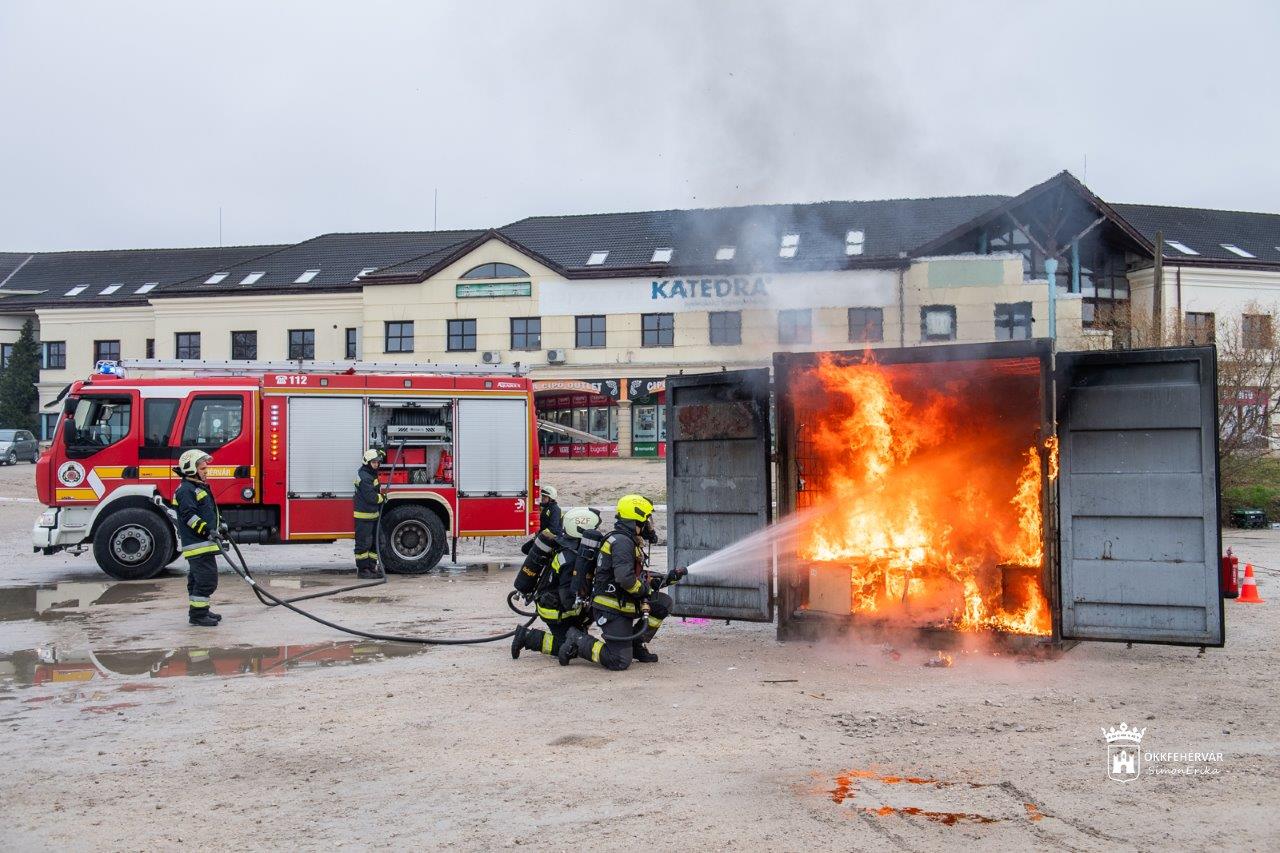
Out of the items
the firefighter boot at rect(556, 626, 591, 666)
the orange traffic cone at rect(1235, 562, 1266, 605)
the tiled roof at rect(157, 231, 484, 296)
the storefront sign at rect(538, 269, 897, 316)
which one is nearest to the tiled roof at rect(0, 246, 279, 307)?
the tiled roof at rect(157, 231, 484, 296)

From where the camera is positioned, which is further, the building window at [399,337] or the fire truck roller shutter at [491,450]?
the building window at [399,337]

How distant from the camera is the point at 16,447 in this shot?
37.2 meters

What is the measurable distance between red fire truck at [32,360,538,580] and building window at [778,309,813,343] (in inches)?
159

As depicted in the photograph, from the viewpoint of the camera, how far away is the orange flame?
374 inches

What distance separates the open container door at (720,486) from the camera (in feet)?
31.6

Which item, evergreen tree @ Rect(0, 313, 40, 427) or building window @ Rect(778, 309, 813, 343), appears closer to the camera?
building window @ Rect(778, 309, 813, 343)

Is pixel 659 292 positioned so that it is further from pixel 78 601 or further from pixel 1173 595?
pixel 1173 595

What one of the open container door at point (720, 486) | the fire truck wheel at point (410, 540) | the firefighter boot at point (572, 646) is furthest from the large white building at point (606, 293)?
the firefighter boot at point (572, 646)

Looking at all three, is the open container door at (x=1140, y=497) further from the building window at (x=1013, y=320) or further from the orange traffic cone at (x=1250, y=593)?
the building window at (x=1013, y=320)

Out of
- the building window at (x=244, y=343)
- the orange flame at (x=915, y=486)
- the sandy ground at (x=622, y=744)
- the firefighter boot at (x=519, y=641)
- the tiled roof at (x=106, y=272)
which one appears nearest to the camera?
the sandy ground at (x=622, y=744)

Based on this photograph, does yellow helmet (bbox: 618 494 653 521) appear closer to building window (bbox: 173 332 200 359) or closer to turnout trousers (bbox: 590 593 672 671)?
turnout trousers (bbox: 590 593 672 671)

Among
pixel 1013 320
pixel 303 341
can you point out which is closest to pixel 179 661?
pixel 1013 320

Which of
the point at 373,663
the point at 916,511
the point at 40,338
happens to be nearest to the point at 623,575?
the point at 373,663

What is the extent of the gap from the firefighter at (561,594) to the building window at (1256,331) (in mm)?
20196
